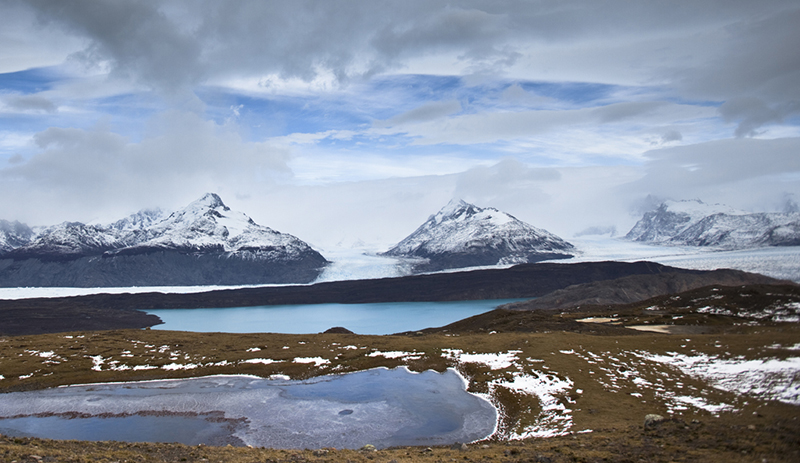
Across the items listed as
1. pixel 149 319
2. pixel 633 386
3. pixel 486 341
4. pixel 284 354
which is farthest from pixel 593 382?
pixel 149 319

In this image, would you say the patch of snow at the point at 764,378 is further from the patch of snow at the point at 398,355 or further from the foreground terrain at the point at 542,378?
the patch of snow at the point at 398,355

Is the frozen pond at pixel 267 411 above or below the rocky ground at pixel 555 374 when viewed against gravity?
below

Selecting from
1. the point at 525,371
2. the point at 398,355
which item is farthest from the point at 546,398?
the point at 398,355

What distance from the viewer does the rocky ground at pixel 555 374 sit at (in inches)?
369

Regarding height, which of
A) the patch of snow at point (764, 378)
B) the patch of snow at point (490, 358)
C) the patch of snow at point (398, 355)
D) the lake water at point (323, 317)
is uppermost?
the patch of snow at point (764, 378)

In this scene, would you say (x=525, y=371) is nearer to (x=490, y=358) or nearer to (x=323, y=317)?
(x=490, y=358)

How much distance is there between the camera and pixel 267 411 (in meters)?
27.7

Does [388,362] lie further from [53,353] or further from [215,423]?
[53,353]

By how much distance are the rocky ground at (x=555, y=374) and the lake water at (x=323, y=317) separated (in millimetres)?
62605

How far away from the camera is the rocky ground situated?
9383 millimetres

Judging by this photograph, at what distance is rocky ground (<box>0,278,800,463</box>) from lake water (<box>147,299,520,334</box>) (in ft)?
205

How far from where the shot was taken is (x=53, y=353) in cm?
4541

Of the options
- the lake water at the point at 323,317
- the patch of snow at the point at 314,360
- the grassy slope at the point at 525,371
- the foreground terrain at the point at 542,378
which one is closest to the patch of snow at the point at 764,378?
the foreground terrain at the point at 542,378

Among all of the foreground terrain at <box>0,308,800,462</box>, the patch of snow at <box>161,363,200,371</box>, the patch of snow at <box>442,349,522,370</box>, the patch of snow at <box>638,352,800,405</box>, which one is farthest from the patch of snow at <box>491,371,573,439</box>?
the patch of snow at <box>161,363,200,371</box>
